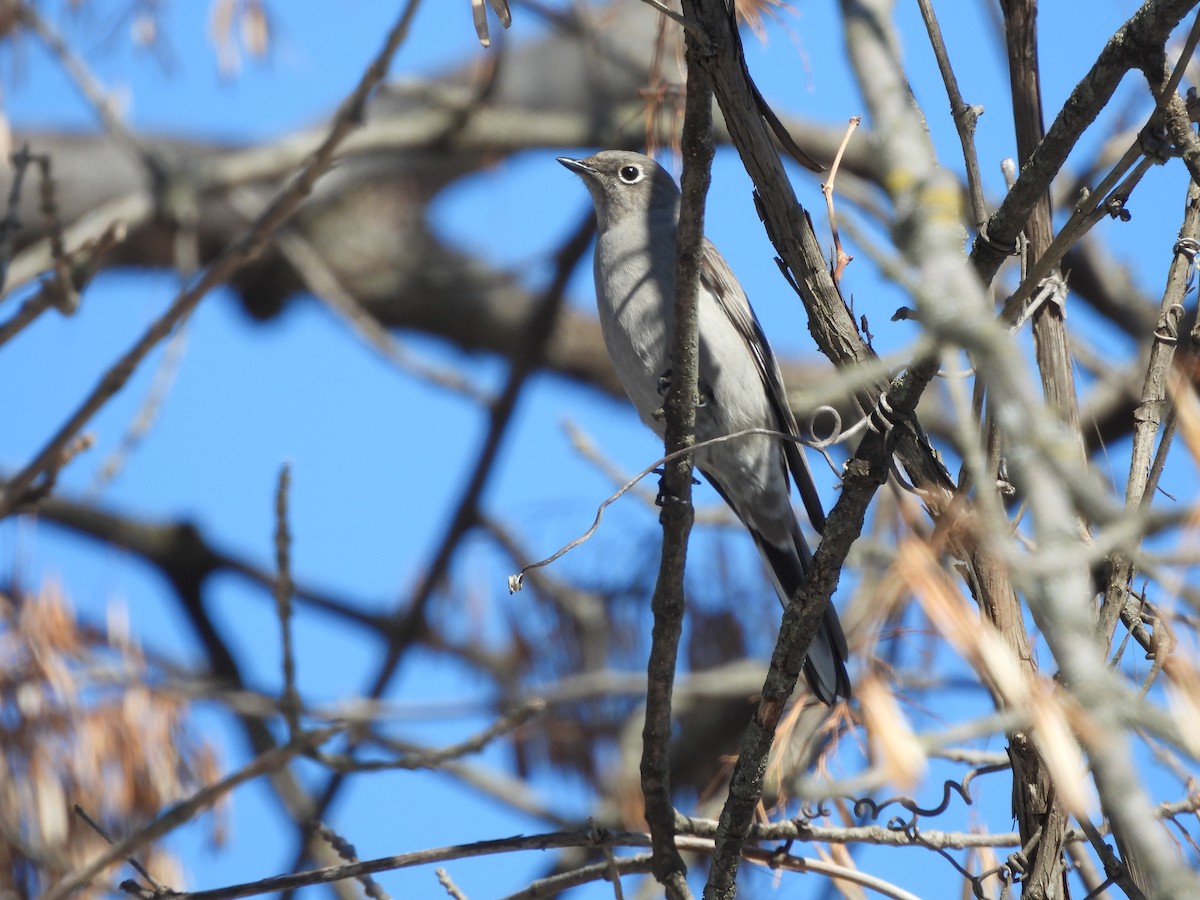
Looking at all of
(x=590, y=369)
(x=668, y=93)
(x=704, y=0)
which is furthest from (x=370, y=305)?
(x=704, y=0)

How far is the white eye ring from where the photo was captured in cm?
473

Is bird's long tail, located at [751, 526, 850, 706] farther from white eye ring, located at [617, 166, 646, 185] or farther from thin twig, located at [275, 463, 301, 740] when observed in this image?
white eye ring, located at [617, 166, 646, 185]

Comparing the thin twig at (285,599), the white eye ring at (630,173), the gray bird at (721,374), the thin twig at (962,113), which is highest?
the white eye ring at (630,173)

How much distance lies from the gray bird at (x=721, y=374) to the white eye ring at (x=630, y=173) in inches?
10.4

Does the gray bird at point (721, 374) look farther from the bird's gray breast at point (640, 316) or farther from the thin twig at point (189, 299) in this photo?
the thin twig at point (189, 299)

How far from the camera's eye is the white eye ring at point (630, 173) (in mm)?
4730

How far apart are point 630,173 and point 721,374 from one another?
3.54 ft

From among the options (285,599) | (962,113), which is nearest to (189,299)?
(285,599)

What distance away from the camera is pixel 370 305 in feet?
25.7

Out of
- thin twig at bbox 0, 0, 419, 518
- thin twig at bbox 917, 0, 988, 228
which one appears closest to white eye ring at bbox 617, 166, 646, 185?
thin twig at bbox 0, 0, 419, 518

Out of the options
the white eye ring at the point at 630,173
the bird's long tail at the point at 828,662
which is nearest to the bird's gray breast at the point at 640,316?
the white eye ring at the point at 630,173

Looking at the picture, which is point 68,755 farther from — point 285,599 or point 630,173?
point 630,173

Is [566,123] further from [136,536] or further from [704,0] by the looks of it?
[704,0]

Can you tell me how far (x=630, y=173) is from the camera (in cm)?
475
